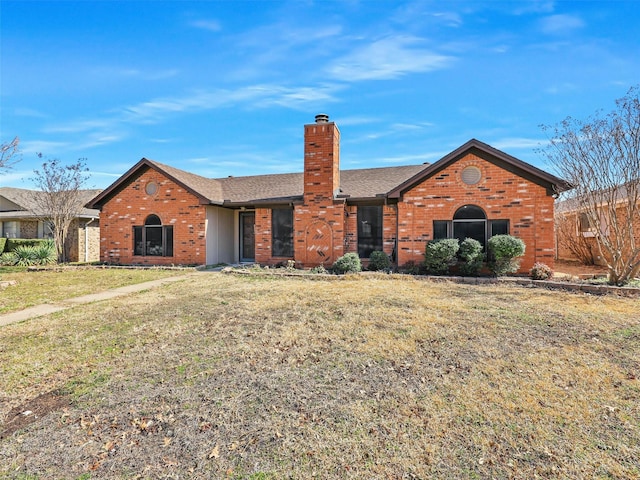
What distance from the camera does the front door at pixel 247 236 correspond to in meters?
18.0

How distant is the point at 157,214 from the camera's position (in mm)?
16391

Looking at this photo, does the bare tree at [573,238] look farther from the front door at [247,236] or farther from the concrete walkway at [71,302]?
the concrete walkway at [71,302]

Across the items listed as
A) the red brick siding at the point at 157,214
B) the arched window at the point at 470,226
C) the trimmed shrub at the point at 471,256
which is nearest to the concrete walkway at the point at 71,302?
the red brick siding at the point at 157,214

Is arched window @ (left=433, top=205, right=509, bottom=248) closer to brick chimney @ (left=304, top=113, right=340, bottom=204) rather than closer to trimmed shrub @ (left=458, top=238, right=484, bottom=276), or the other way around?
trimmed shrub @ (left=458, top=238, right=484, bottom=276)

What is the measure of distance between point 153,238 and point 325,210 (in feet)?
27.2

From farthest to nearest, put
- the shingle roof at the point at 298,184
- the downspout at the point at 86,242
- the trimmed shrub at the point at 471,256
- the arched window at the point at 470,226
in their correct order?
1. the downspout at the point at 86,242
2. the shingle roof at the point at 298,184
3. the arched window at the point at 470,226
4. the trimmed shrub at the point at 471,256

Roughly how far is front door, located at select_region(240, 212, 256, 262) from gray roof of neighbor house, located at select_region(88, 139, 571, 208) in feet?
4.27

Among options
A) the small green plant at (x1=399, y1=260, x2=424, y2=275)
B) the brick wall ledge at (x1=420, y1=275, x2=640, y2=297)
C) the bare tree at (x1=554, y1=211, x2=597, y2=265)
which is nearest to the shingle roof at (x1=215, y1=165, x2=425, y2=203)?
the small green plant at (x1=399, y1=260, x2=424, y2=275)

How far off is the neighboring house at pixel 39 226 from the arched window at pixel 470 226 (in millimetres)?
Result: 18906

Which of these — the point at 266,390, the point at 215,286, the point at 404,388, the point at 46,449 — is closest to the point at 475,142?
the point at 215,286

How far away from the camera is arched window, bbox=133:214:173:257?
16297 mm

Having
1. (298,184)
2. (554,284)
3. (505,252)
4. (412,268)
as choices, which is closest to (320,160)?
(298,184)

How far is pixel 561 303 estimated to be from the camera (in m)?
8.12

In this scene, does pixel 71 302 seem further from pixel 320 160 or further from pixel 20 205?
pixel 20 205
